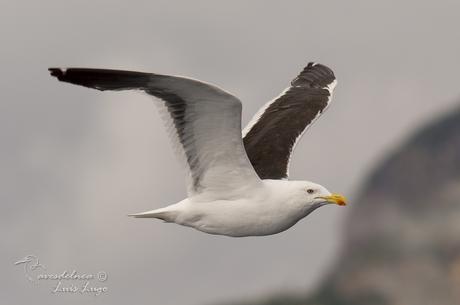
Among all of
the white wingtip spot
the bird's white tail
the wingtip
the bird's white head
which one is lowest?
the bird's white tail

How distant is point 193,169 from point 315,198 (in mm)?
2405

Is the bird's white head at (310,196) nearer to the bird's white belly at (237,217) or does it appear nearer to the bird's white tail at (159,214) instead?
the bird's white belly at (237,217)

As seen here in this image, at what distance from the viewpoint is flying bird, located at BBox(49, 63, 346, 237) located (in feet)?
66.4

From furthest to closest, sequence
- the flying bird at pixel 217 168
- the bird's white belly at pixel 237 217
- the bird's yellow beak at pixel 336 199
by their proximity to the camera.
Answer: the bird's yellow beak at pixel 336 199, the bird's white belly at pixel 237 217, the flying bird at pixel 217 168

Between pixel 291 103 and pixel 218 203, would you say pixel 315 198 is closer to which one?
pixel 218 203

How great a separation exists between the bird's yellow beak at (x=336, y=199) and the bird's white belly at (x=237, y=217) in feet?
2.36

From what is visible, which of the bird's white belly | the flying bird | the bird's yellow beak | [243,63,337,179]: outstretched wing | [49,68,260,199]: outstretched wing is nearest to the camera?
[49,68,260,199]: outstretched wing

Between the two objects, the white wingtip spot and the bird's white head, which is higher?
the white wingtip spot

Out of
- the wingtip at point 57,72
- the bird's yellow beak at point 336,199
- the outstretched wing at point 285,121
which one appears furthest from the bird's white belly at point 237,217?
the wingtip at point 57,72

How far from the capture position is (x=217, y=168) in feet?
73.3

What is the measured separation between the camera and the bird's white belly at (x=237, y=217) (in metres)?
22.6

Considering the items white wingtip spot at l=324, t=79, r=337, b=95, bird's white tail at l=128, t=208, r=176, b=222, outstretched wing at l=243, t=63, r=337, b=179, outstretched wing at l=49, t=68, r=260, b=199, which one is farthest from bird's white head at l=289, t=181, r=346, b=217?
white wingtip spot at l=324, t=79, r=337, b=95

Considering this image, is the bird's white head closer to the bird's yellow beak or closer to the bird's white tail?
the bird's yellow beak

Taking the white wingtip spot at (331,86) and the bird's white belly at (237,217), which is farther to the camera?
the white wingtip spot at (331,86)
